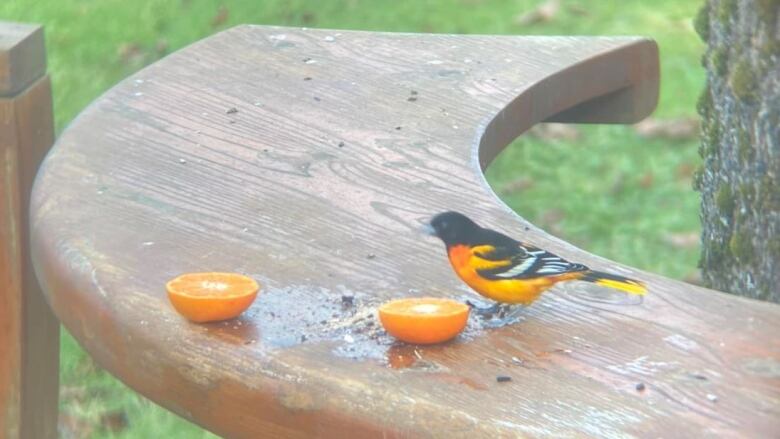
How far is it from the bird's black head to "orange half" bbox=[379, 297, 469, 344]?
138 millimetres

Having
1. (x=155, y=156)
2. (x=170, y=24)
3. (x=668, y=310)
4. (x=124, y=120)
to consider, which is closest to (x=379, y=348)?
(x=668, y=310)

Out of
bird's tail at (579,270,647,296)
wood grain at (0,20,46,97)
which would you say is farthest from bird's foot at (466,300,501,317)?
wood grain at (0,20,46,97)

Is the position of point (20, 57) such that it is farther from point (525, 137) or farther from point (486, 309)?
point (525, 137)

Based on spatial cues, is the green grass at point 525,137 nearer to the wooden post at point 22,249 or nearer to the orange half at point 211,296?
the wooden post at point 22,249

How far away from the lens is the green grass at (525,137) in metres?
3.66

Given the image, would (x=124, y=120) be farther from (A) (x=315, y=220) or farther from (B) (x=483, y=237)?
(B) (x=483, y=237)

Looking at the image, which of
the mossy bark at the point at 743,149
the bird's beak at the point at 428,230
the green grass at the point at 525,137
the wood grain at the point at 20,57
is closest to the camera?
the bird's beak at the point at 428,230

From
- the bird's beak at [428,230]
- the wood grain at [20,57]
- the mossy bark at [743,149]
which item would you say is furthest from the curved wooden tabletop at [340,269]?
the mossy bark at [743,149]

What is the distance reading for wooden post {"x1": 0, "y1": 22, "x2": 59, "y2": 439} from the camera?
7.88 ft

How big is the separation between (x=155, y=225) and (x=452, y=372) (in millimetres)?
560

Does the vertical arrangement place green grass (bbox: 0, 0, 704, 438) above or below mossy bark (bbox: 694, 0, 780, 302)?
below

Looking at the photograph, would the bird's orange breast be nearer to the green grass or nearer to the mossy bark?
the mossy bark

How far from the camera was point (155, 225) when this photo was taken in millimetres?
1759

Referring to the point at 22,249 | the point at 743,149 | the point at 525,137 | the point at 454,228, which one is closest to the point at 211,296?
the point at 454,228
